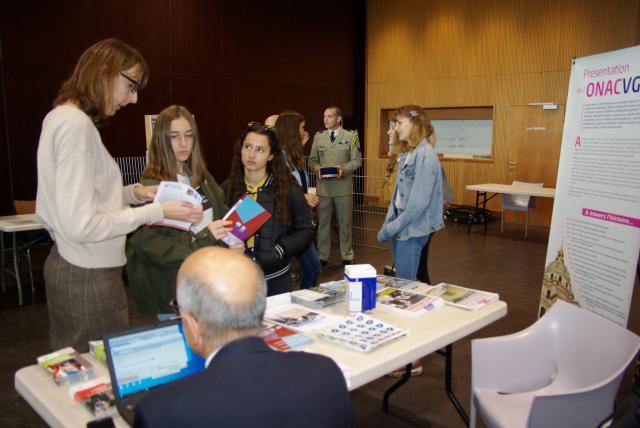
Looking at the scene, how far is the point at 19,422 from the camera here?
2.80 m

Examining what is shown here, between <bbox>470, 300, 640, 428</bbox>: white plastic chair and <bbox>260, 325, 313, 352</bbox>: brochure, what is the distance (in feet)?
2.51

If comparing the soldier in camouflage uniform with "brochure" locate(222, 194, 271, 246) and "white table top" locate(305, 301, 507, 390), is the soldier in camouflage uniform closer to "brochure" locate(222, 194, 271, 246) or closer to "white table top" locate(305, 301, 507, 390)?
"brochure" locate(222, 194, 271, 246)

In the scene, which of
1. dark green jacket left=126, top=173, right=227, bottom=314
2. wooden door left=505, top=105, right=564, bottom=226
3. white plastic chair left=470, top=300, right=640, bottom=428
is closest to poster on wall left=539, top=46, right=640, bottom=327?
white plastic chair left=470, top=300, right=640, bottom=428

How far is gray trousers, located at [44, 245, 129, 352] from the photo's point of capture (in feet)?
5.91

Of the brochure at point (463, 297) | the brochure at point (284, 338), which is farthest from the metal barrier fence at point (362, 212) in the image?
the brochure at point (284, 338)

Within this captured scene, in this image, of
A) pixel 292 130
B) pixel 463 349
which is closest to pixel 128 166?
pixel 292 130

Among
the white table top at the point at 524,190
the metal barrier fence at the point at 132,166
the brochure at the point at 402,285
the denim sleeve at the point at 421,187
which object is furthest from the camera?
the white table top at the point at 524,190

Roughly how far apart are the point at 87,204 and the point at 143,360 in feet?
1.85

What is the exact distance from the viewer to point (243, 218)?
2.37 meters

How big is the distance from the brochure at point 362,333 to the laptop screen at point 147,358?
572 mm

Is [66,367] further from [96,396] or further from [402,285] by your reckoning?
[402,285]

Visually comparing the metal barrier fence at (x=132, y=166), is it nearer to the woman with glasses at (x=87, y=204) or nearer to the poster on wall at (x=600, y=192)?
the woman with glasses at (x=87, y=204)

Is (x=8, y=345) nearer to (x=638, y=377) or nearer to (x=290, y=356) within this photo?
(x=290, y=356)

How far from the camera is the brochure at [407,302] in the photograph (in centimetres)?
222
